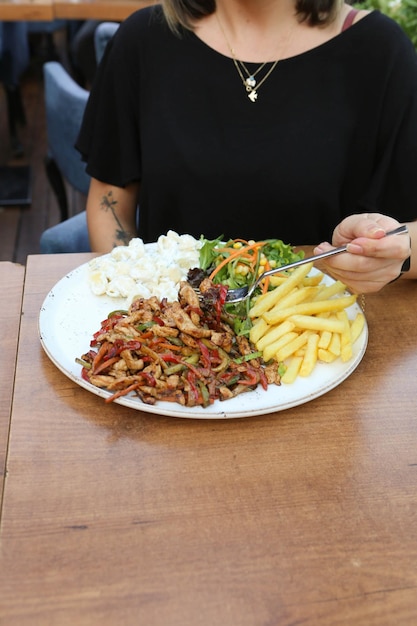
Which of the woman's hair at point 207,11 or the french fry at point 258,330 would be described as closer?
the french fry at point 258,330

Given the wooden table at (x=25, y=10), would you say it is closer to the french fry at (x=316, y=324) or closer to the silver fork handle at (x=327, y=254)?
the silver fork handle at (x=327, y=254)

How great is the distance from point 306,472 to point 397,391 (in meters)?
0.30

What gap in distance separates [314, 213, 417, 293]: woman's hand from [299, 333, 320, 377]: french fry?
0.17 metres

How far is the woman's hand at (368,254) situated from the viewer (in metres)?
1.30

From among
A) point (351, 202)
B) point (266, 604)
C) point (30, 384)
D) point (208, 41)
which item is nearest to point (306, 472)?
point (266, 604)

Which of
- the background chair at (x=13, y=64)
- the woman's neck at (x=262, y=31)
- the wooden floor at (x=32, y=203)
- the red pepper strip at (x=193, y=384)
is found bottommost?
the wooden floor at (x=32, y=203)

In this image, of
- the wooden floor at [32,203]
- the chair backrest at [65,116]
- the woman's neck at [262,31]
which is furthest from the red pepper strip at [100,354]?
the wooden floor at [32,203]

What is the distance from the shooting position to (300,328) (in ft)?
4.22

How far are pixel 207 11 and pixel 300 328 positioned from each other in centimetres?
109

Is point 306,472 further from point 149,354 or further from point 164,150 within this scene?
point 164,150

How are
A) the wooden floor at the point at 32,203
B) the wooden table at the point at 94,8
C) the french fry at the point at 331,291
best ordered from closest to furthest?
1. the french fry at the point at 331,291
2. the wooden table at the point at 94,8
3. the wooden floor at the point at 32,203

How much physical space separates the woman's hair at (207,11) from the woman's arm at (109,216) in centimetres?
48

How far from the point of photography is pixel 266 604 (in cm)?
89

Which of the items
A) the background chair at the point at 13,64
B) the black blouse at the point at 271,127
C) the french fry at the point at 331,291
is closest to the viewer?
the french fry at the point at 331,291
